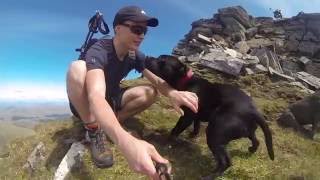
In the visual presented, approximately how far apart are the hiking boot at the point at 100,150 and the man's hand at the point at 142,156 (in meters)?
4.44

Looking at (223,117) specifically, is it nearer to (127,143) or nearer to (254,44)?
(127,143)

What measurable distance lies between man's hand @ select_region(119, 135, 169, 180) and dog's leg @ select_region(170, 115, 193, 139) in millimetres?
6411

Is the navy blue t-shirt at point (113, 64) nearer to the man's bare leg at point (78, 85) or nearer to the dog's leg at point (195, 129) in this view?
the man's bare leg at point (78, 85)

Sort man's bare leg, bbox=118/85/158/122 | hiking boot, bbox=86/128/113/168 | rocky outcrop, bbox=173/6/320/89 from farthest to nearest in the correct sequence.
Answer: rocky outcrop, bbox=173/6/320/89
man's bare leg, bbox=118/85/158/122
hiking boot, bbox=86/128/113/168

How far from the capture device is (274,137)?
9.80 meters

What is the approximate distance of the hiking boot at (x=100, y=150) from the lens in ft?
22.0

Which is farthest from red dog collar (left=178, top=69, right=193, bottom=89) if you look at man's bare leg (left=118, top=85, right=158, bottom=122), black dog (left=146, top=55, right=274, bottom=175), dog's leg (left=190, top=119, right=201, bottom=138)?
dog's leg (left=190, top=119, right=201, bottom=138)

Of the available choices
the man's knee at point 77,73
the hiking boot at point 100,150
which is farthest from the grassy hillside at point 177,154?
the man's knee at point 77,73

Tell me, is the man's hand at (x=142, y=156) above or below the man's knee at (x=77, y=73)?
above

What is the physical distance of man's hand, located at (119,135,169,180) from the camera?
219 cm

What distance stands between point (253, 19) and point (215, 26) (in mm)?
4620

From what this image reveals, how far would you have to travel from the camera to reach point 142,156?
7.41ft

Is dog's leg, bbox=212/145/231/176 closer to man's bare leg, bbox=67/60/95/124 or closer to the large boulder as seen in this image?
man's bare leg, bbox=67/60/95/124

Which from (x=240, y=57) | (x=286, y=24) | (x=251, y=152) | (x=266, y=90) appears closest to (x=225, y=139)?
(x=251, y=152)
